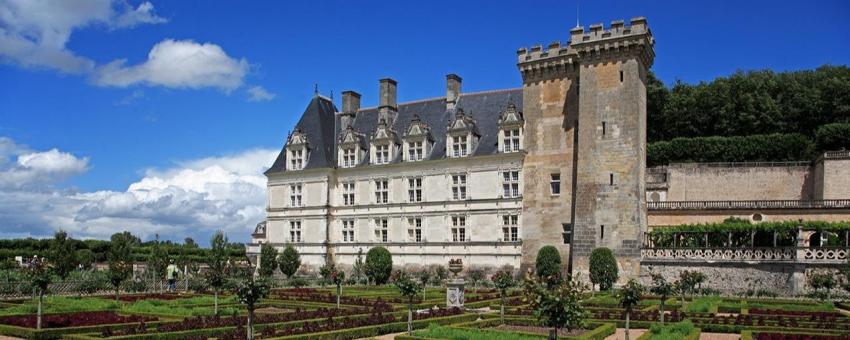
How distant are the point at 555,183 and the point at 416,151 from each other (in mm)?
8377

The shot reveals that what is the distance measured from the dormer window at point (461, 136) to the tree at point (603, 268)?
9.45m

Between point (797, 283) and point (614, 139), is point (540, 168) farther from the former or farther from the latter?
point (797, 283)

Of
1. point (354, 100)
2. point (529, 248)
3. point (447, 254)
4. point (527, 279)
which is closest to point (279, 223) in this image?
point (354, 100)

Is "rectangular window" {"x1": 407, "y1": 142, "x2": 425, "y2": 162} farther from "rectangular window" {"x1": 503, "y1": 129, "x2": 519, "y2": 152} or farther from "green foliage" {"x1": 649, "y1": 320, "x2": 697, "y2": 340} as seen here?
"green foliage" {"x1": 649, "y1": 320, "x2": 697, "y2": 340}

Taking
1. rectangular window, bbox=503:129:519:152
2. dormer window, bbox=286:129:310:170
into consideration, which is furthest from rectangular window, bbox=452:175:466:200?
dormer window, bbox=286:129:310:170

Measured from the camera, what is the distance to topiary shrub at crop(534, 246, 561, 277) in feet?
123

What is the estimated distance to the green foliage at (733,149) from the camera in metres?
44.3

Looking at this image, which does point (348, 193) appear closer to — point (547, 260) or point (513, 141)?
point (513, 141)

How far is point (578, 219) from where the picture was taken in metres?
37.2

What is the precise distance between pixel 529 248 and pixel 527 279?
2500cm

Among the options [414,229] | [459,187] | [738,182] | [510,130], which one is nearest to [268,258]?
[414,229]

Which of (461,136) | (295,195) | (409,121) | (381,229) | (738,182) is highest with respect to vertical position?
(409,121)

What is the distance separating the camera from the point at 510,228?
1587 inches

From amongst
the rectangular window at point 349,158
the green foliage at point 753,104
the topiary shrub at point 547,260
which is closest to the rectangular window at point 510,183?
the topiary shrub at point 547,260
